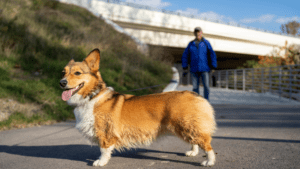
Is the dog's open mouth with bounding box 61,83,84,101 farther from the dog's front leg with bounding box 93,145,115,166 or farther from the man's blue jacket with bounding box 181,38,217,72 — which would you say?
the man's blue jacket with bounding box 181,38,217,72

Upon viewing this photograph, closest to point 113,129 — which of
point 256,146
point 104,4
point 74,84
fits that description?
point 74,84

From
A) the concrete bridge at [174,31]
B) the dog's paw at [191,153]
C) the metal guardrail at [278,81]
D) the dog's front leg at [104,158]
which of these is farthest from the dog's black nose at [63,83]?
the concrete bridge at [174,31]

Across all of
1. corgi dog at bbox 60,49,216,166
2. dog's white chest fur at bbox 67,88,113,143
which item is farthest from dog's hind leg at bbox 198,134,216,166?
dog's white chest fur at bbox 67,88,113,143

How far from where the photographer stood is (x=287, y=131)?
4688 millimetres

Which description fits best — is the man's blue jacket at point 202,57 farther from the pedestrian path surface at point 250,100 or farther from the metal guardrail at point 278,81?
the pedestrian path surface at point 250,100

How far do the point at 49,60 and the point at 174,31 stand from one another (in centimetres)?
2153

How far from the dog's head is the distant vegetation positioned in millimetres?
3184

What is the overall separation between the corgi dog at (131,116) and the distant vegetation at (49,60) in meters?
3.26

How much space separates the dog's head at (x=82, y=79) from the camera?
3.11 meters

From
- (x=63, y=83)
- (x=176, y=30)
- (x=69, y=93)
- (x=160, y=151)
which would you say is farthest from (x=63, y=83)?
(x=176, y=30)

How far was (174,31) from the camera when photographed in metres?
29.0

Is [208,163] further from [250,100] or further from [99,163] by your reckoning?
[250,100]

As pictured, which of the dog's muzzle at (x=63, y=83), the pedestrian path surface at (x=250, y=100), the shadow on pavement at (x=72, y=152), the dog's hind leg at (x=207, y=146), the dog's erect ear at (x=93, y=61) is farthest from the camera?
the pedestrian path surface at (x=250, y=100)

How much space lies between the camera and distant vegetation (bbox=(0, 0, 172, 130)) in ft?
21.7
